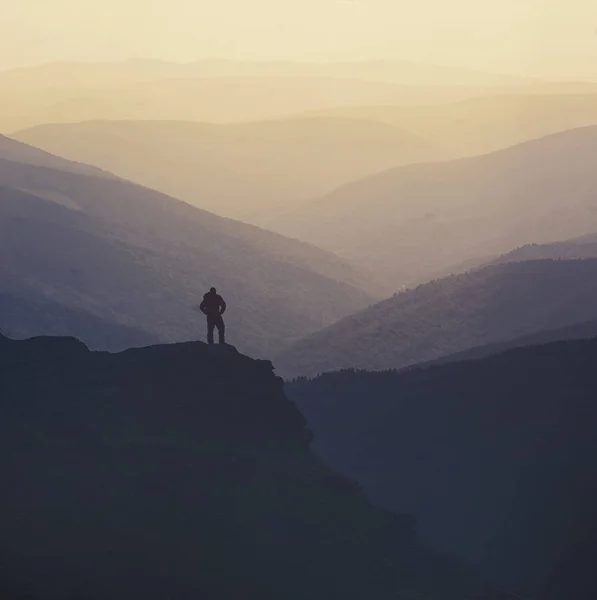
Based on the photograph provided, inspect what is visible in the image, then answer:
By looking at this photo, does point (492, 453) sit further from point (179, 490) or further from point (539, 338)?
point (179, 490)

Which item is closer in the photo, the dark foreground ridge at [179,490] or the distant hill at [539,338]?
the dark foreground ridge at [179,490]

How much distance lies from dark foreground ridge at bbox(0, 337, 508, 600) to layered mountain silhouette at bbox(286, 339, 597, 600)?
3212 cm

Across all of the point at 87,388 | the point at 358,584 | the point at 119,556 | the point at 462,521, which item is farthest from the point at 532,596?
the point at 119,556

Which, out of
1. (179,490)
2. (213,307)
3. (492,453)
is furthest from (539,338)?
(213,307)

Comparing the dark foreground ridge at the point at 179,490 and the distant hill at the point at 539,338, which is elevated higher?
the distant hill at the point at 539,338

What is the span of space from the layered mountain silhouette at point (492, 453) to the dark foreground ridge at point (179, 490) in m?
32.1

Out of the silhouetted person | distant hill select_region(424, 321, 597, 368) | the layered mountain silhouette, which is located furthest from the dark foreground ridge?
distant hill select_region(424, 321, 597, 368)

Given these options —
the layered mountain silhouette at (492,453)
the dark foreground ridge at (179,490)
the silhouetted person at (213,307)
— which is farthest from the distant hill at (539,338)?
the silhouetted person at (213,307)

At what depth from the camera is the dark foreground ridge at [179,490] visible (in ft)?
133

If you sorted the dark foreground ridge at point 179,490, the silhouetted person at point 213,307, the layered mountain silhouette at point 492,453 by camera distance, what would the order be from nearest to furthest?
1. the dark foreground ridge at point 179,490
2. the silhouetted person at point 213,307
3. the layered mountain silhouette at point 492,453

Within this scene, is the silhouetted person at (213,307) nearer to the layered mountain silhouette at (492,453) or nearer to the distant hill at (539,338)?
the layered mountain silhouette at (492,453)

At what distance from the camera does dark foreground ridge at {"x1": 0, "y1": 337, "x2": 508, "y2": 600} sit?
40.4 metres

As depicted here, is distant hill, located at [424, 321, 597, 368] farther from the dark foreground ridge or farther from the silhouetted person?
the silhouetted person

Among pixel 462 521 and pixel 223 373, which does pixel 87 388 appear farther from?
pixel 462 521
